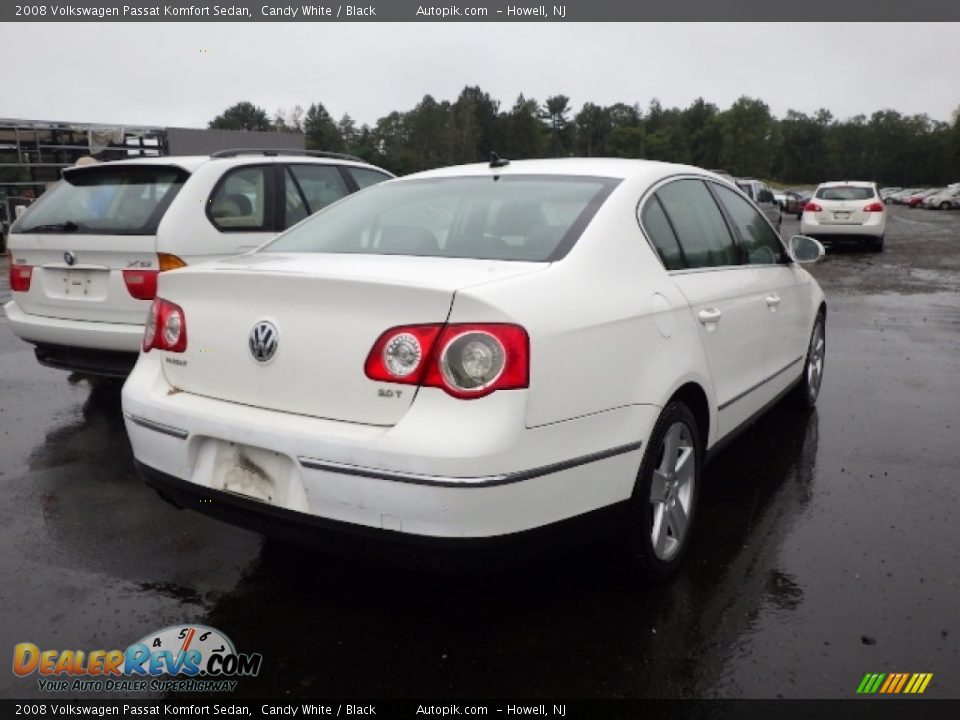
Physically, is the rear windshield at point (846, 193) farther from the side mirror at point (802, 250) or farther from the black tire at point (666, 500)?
the black tire at point (666, 500)

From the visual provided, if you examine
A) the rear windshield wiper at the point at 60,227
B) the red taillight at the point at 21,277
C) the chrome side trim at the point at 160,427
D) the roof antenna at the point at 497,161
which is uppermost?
the roof antenna at the point at 497,161

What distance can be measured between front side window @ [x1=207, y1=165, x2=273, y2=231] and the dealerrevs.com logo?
10.9 ft

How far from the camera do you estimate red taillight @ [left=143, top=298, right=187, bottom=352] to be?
9.80ft

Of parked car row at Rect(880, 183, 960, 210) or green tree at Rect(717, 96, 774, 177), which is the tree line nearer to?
green tree at Rect(717, 96, 774, 177)

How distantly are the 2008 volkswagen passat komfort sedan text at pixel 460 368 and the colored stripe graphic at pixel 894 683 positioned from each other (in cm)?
78

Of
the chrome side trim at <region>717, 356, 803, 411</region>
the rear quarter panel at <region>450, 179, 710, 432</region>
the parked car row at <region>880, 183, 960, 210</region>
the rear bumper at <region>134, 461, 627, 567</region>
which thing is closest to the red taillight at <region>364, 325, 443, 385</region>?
the rear quarter panel at <region>450, 179, 710, 432</region>

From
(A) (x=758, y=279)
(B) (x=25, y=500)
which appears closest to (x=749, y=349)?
(A) (x=758, y=279)

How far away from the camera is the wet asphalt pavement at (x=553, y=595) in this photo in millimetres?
2611

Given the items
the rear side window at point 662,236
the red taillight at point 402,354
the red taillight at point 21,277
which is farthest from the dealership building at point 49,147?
the red taillight at point 402,354

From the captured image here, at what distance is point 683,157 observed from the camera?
4801 inches

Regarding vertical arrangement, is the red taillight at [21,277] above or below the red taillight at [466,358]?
below

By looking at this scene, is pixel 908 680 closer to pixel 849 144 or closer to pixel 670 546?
pixel 670 546

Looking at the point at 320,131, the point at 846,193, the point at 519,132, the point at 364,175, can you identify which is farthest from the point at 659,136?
the point at 364,175

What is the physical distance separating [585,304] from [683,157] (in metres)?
126
